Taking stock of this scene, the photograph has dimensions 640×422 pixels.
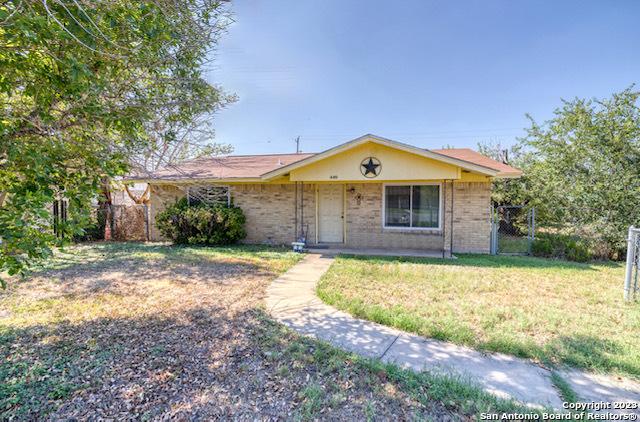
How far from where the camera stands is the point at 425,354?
332cm

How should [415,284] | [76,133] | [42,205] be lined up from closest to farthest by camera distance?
[42,205]
[76,133]
[415,284]

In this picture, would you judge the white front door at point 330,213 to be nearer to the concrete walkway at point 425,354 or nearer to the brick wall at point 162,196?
the brick wall at point 162,196

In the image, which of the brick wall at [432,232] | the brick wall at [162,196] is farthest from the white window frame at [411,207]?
the brick wall at [162,196]

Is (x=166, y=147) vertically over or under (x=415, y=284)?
over

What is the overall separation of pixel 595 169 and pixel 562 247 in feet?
8.80

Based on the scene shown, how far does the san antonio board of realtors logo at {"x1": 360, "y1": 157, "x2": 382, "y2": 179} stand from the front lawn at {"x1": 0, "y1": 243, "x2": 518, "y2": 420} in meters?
5.22

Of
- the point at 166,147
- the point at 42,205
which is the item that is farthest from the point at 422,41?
the point at 42,205

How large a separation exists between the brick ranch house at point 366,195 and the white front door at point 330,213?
4 cm

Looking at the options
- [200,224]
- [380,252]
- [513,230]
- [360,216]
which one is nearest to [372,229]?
[360,216]

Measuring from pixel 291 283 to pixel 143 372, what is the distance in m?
3.47

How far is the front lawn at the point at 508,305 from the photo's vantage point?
346cm

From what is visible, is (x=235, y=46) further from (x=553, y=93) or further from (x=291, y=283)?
(x=553, y=93)

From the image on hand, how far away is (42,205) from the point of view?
7.86 ft

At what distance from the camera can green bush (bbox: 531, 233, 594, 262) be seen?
8.91 metres
